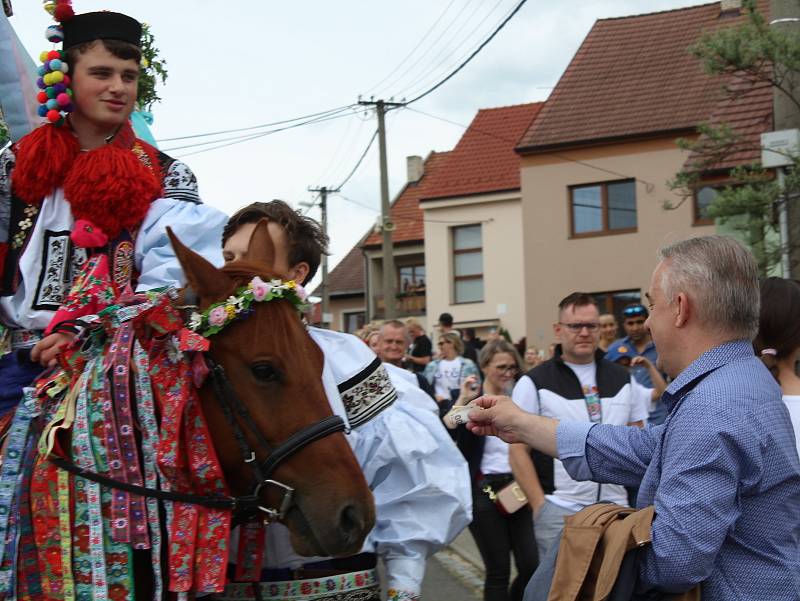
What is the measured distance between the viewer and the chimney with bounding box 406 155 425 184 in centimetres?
Result: 4238

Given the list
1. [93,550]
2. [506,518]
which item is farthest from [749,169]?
[93,550]

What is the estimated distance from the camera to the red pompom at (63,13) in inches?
144

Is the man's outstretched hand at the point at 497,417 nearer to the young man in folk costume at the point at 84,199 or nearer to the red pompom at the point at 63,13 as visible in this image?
the young man in folk costume at the point at 84,199

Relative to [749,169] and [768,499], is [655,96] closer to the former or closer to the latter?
[749,169]

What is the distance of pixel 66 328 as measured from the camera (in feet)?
10.3

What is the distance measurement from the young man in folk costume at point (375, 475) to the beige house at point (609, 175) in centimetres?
2320

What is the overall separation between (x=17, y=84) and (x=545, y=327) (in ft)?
78.5

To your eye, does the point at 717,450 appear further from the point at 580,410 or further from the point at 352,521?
the point at 580,410

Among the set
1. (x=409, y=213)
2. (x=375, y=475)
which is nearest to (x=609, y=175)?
(x=409, y=213)

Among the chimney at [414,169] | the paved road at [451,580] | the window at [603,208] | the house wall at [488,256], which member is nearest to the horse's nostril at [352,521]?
the paved road at [451,580]

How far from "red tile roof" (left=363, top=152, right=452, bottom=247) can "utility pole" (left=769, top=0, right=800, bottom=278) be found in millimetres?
31639

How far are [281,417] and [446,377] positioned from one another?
8290mm

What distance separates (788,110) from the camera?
27.2 feet

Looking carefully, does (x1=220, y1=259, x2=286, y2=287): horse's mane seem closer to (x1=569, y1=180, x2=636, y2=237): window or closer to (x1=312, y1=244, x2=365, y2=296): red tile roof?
(x1=569, y1=180, x2=636, y2=237): window
